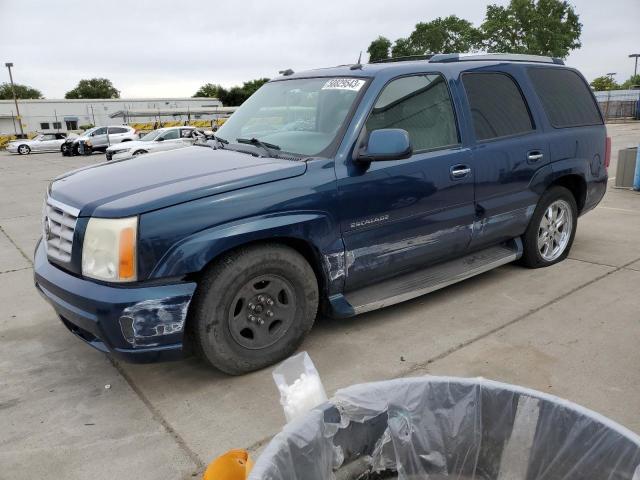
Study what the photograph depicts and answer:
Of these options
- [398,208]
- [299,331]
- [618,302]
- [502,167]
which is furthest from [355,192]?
[618,302]

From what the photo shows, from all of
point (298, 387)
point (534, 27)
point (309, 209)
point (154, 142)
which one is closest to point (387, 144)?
point (309, 209)

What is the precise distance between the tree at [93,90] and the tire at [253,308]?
108 metres

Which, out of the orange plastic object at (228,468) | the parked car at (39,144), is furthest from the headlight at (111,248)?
the parked car at (39,144)

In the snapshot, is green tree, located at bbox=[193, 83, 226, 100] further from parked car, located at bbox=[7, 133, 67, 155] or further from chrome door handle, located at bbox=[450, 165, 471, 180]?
chrome door handle, located at bbox=[450, 165, 471, 180]

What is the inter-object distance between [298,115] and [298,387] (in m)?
2.54

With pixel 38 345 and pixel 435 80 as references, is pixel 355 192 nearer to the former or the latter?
pixel 435 80

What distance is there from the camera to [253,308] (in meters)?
3.02

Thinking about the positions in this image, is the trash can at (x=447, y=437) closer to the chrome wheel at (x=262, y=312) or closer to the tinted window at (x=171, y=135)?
the chrome wheel at (x=262, y=312)

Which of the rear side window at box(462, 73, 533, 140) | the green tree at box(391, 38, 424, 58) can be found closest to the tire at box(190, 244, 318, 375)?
the rear side window at box(462, 73, 533, 140)

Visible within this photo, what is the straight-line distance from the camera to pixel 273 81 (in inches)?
178

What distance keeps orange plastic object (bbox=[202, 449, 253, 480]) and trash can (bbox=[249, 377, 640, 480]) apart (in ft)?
0.68

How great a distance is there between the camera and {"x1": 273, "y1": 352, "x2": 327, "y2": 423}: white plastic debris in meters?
1.60

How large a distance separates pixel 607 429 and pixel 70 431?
96.8 inches

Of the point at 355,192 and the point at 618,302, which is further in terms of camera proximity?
the point at 618,302
